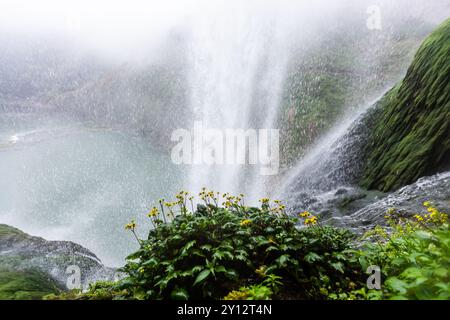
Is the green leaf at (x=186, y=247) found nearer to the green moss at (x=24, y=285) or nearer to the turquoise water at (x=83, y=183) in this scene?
the green moss at (x=24, y=285)

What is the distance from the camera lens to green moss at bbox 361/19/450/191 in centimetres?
764

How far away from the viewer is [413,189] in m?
7.34

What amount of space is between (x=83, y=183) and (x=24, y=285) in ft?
109

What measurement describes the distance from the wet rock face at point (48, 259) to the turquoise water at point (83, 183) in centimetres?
694

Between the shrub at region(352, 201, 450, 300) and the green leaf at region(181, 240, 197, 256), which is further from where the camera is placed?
the green leaf at region(181, 240, 197, 256)

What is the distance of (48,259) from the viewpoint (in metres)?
10.3

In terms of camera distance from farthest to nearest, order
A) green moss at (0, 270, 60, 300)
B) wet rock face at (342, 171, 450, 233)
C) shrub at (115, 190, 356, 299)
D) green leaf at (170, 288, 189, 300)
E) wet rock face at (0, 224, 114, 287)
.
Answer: wet rock face at (0, 224, 114, 287) → wet rock face at (342, 171, 450, 233) → green moss at (0, 270, 60, 300) → shrub at (115, 190, 356, 299) → green leaf at (170, 288, 189, 300)

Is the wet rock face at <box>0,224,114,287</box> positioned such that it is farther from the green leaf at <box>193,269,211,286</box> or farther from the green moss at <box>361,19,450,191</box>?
the green moss at <box>361,19,450,191</box>

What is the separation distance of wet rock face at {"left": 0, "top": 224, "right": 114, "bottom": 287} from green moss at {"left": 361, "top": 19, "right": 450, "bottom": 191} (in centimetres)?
943

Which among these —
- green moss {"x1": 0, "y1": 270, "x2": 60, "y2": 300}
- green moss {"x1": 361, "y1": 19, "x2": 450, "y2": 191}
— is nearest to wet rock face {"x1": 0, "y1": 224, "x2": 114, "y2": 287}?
green moss {"x1": 0, "y1": 270, "x2": 60, "y2": 300}

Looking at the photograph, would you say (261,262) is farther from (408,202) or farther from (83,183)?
(83,183)

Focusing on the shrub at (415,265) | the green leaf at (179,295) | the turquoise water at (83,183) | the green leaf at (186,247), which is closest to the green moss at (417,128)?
the shrub at (415,265)

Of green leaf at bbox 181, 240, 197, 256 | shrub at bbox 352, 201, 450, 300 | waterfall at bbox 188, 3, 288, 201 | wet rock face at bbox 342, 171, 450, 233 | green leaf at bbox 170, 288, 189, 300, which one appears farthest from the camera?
waterfall at bbox 188, 3, 288, 201
